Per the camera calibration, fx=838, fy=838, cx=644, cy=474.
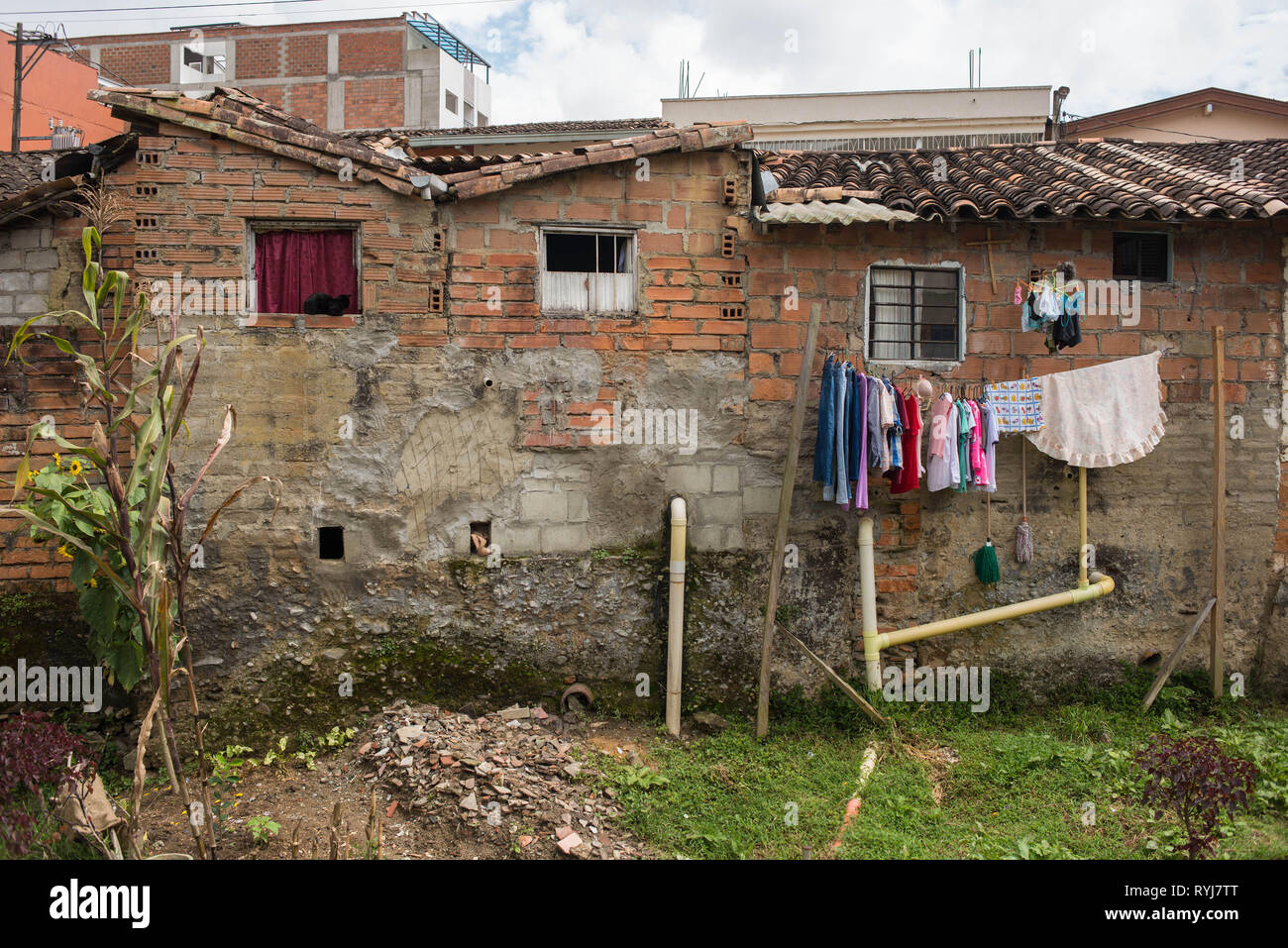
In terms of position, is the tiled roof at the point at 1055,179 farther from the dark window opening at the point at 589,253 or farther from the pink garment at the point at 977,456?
the pink garment at the point at 977,456

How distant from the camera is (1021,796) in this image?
593 centimetres

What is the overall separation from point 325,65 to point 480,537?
27.0 m

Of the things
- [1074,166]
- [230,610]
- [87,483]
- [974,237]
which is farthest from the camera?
[1074,166]

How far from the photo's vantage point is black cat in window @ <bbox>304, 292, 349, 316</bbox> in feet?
22.5

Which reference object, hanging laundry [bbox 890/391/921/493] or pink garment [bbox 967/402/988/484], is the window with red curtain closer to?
hanging laundry [bbox 890/391/921/493]

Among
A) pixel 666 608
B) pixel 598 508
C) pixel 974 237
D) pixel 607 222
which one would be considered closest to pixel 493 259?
pixel 607 222

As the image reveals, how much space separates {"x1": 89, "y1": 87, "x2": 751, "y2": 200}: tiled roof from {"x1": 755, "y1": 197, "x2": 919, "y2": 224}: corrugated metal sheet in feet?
2.46

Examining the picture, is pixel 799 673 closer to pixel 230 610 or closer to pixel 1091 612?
pixel 1091 612

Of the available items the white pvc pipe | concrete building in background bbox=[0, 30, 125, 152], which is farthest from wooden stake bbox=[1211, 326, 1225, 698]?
concrete building in background bbox=[0, 30, 125, 152]

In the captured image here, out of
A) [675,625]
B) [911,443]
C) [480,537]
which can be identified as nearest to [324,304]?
[480,537]

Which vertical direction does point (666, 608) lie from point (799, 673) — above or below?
above

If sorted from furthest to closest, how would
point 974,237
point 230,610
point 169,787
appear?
point 974,237, point 230,610, point 169,787

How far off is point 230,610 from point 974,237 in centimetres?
694

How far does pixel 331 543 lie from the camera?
6898 mm
